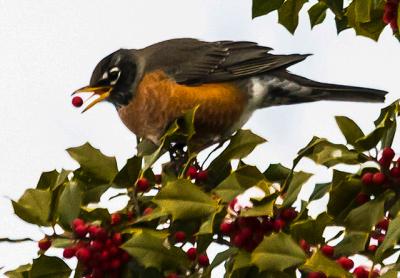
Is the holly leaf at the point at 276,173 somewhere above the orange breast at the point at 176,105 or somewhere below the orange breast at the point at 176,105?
above

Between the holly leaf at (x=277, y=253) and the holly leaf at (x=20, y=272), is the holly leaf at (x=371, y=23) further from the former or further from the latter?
the holly leaf at (x=20, y=272)

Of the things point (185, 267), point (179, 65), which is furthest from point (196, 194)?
point (179, 65)

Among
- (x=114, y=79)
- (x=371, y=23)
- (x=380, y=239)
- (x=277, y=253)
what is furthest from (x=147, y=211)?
(x=114, y=79)

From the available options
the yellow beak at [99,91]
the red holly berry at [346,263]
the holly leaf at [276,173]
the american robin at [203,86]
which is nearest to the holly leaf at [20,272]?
the holly leaf at [276,173]

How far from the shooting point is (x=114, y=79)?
559 cm

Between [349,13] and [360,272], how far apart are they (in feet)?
5.72

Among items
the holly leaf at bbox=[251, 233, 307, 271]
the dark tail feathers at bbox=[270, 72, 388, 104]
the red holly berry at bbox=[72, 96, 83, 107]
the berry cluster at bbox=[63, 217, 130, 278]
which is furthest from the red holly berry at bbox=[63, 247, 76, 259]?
the dark tail feathers at bbox=[270, 72, 388, 104]

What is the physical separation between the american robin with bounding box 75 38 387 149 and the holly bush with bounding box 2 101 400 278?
1857 millimetres

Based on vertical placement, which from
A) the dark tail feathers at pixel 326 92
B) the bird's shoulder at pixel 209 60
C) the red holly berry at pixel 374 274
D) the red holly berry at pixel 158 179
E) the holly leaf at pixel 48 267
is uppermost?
the red holly berry at pixel 374 274

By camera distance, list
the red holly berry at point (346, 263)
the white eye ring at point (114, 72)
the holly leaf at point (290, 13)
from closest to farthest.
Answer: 1. the red holly berry at point (346, 263)
2. the holly leaf at point (290, 13)
3. the white eye ring at point (114, 72)

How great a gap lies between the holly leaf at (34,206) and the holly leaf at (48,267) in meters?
0.13

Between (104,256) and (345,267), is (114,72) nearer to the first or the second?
(104,256)

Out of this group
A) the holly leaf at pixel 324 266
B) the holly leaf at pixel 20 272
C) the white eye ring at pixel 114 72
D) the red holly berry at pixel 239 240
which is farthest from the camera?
the white eye ring at pixel 114 72

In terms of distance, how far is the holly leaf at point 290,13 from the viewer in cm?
425
